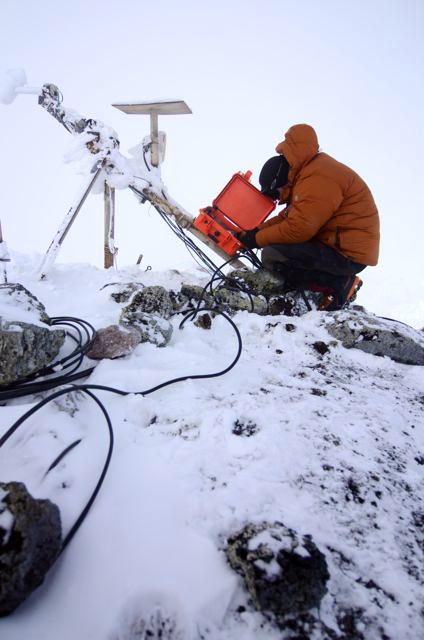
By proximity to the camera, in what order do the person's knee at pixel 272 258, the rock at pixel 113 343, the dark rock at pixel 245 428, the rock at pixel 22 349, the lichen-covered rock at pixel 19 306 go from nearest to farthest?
the dark rock at pixel 245 428
the rock at pixel 22 349
the lichen-covered rock at pixel 19 306
the rock at pixel 113 343
the person's knee at pixel 272 258

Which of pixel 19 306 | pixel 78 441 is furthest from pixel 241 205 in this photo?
pixel 78 441

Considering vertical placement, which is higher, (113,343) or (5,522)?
(5,522)

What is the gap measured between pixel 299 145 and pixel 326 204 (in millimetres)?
764

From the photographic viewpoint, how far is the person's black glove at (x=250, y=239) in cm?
398

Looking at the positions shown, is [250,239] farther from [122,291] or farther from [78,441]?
[78,441]

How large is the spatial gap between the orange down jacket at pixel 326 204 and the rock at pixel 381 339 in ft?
3.70

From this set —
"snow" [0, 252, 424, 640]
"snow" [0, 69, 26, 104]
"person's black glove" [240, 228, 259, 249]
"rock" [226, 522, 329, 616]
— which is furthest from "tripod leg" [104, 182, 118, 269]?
"rock" [226, 522, 329, 616]

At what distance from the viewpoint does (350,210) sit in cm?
333

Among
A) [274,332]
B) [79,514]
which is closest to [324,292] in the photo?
[274,332]

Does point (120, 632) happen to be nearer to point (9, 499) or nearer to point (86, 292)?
point (9, 499)

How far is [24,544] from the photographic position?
76cm

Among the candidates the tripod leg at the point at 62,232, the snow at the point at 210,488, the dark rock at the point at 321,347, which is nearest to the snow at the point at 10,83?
the tripod leg at the point at 62,232

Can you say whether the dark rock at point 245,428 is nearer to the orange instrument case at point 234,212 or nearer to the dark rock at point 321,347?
the dark rock at point 321,347

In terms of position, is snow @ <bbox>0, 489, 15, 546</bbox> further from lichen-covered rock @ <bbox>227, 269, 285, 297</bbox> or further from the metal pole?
the metal pole
